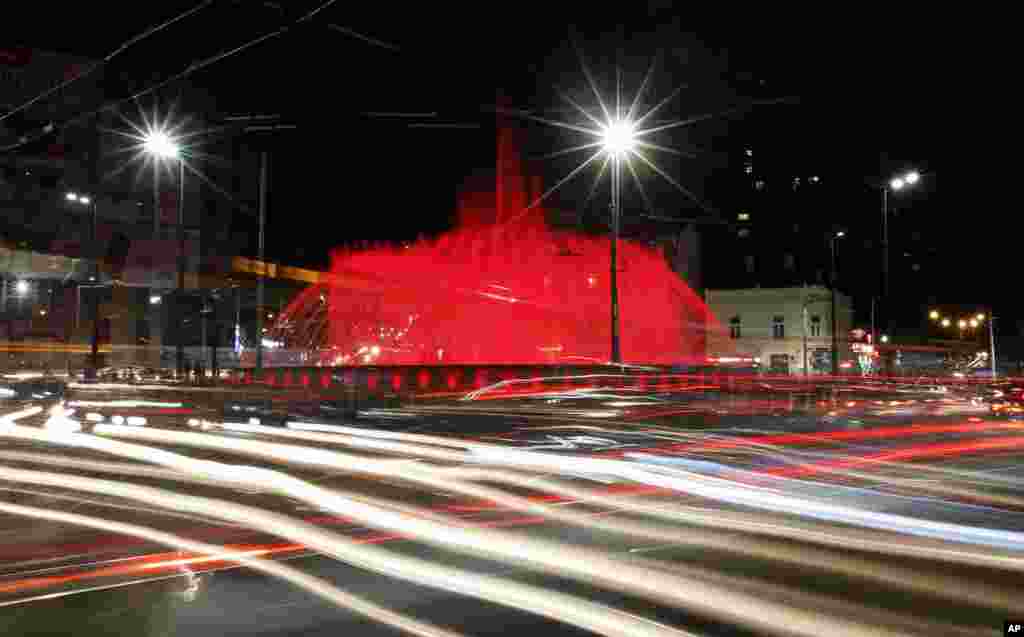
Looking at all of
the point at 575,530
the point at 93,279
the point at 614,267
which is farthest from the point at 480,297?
the point at 575,530

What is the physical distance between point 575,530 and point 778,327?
66.9m

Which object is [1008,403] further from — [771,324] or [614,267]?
[771,324]

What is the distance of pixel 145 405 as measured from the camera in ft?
80.8

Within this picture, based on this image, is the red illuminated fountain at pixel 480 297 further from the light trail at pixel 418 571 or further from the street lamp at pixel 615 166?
the light trail at pixel 418 571

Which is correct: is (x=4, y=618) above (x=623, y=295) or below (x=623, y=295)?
below

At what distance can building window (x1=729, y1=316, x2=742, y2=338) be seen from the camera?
74250 millimetres

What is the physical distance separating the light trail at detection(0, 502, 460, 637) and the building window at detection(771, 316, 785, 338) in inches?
2655

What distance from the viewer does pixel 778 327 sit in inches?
2844


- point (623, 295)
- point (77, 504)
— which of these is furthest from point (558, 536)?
point (623, 295)

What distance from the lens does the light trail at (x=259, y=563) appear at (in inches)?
223

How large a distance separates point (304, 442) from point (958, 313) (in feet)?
222

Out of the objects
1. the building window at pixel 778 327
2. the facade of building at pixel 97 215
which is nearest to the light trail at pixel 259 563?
the facade of building at pixel 97 215

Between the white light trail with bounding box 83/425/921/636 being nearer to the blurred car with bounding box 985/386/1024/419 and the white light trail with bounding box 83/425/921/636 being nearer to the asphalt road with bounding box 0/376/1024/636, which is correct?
the asphalt road with bounding box 0/376/1024/636

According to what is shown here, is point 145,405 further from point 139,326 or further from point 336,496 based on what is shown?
point 139,326
